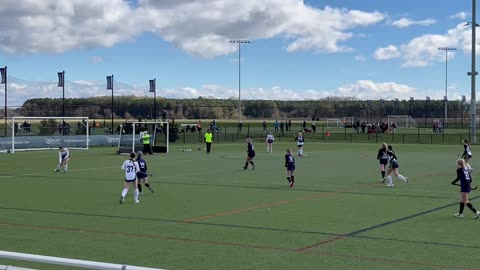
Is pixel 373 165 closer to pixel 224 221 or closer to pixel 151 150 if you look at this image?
pixel 151 150

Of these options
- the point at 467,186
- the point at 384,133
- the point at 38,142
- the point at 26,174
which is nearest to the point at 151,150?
the point at 38,142

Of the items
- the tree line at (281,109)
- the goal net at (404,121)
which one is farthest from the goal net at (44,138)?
the goal net at (404,121)

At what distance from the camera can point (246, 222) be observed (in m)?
14.2

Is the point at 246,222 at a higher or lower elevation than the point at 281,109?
lower

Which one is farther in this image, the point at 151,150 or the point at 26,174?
the point at 151,150

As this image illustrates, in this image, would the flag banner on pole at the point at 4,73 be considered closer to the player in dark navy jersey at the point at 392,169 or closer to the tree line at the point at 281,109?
the tree line at the point at 281,109

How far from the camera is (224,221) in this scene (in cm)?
1440

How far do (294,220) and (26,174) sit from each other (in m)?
17.6

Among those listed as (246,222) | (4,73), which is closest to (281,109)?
(4,73)

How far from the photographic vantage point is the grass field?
34.0ft

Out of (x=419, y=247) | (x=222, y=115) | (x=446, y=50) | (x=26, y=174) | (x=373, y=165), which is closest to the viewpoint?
(x=419, y=247)

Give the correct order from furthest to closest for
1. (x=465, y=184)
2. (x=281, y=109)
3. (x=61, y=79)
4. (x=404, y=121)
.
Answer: (x=281, y=109), (x=404, y=121), (x=61, y=79), (x=465, y=184)

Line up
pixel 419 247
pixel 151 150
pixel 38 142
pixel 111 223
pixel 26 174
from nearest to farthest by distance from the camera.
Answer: pixel 419 247, pixel 111 223, pixel 26 174, pixel 151 150, pixel 38 142

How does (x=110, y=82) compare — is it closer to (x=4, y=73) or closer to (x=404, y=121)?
(x=4, y=73)
